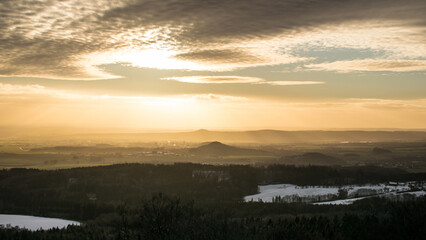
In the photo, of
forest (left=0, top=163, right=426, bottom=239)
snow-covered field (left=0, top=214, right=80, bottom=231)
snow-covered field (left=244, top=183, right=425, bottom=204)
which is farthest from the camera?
snow-covered field (left=244, top=183, right=425, bottom=204)

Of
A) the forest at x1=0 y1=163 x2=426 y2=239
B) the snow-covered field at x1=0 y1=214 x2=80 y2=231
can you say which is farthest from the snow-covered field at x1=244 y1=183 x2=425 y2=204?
the snow-covered field at x1=0 y1=214 x2=80 y2=231

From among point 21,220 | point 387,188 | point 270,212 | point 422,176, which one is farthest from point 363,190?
point 21,220

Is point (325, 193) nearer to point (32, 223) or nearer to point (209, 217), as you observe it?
point (32, 223)

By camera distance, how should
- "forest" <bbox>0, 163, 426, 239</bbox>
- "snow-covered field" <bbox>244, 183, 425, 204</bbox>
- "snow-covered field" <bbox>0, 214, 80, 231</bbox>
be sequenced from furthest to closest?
"snow-covered field" <bbox>244, 183, 425, 204</bbox> → "snow-covered field" <bbox>0, 214, 80, 231</bbox> → "forest" <bbox>0, 163, 426, 239</bbox>

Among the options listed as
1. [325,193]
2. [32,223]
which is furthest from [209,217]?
[325,193]

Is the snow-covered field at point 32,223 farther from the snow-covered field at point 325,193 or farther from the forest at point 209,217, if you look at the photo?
the snow-covered field at point 325,193

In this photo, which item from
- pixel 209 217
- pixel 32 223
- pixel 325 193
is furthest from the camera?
pixel 325 193

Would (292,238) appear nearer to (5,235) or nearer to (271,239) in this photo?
(271,239)

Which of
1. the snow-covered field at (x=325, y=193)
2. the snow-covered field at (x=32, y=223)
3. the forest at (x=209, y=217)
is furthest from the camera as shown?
the snow-covered field at (x=325, y=193)

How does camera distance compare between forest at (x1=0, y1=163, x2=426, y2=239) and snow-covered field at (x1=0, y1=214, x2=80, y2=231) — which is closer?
forest at (x1=0, y1=163, x2=426, y2=239)

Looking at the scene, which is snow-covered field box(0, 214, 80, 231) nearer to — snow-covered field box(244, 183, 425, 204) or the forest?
the forest

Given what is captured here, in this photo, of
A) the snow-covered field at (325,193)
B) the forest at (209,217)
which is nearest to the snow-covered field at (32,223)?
the forest at (209,217)
